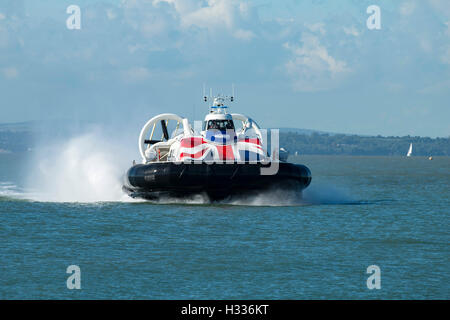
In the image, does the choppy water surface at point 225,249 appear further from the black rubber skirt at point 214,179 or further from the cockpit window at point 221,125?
the cockpit window at point 221,125

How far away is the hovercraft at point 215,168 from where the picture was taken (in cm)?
3130

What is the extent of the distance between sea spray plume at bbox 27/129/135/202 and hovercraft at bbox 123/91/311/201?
417 centimetres

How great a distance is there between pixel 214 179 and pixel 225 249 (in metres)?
8.25

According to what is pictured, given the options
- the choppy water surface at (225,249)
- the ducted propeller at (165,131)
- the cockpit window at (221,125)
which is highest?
the ducted propeller at (165,131)

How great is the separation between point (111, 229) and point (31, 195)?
16.4 metres

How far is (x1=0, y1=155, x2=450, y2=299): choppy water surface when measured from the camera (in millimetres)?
18328

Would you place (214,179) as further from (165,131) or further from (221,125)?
(165,131)

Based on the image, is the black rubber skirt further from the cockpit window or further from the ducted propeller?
the ducted propeller

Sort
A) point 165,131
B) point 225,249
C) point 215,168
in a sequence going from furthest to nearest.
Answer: point 165,131, point 215,168, point 225,249

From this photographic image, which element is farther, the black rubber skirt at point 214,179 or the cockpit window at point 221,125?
the cockpit window at point 221,125

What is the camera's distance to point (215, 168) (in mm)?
31203

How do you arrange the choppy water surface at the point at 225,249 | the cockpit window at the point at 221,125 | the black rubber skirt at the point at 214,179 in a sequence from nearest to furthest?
the choppy water surface at the point at 225,249 → the black rubber skirt at the point at 214,179 → the cockpit window at the point at 221,125

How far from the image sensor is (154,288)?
1823cm

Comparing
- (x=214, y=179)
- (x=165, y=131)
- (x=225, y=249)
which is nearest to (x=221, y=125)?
(x=165, y=131)
